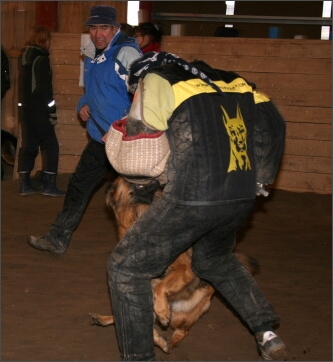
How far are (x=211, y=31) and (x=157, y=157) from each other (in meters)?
13.3

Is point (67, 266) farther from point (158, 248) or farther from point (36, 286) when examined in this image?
→ point (158, 248)

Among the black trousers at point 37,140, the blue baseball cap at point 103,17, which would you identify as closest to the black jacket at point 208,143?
the blue baseball cap at point 103,17

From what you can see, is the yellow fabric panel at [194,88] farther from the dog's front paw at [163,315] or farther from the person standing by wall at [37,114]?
the person standing by wall at [37,114]

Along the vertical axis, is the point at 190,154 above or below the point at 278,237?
above

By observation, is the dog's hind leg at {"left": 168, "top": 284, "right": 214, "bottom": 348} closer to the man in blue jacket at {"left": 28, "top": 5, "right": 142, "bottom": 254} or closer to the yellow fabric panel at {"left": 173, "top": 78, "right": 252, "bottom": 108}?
the yellow fabric panel at {"left": 173, "top": 78, "right": 252, "bottom": 108}

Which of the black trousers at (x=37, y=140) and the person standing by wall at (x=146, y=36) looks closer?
the person standing by wall at (x=146, y=36)

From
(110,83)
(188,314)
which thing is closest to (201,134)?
(188,314)

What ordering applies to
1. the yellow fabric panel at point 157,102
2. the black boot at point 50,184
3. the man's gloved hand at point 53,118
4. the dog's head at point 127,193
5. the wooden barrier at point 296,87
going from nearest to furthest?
the yellow fabric panel at point 157,102 → the dog's head at point 127,193 → the black boot at point 50,184 → the man's gloved hand at point 53,118 → the wooden barrier at point 296,87

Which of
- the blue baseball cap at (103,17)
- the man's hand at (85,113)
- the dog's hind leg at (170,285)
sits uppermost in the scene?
the blue baseball cap at (103,17)

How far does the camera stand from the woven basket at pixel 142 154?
3898mm

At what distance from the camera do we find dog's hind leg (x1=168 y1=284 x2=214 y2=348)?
4859 millimetres

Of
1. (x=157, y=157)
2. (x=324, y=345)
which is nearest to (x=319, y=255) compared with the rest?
(x=324, y=345)

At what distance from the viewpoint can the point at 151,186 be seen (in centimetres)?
451

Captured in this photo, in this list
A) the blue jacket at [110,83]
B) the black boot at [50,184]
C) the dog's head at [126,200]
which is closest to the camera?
the dog's head at [126,200]
